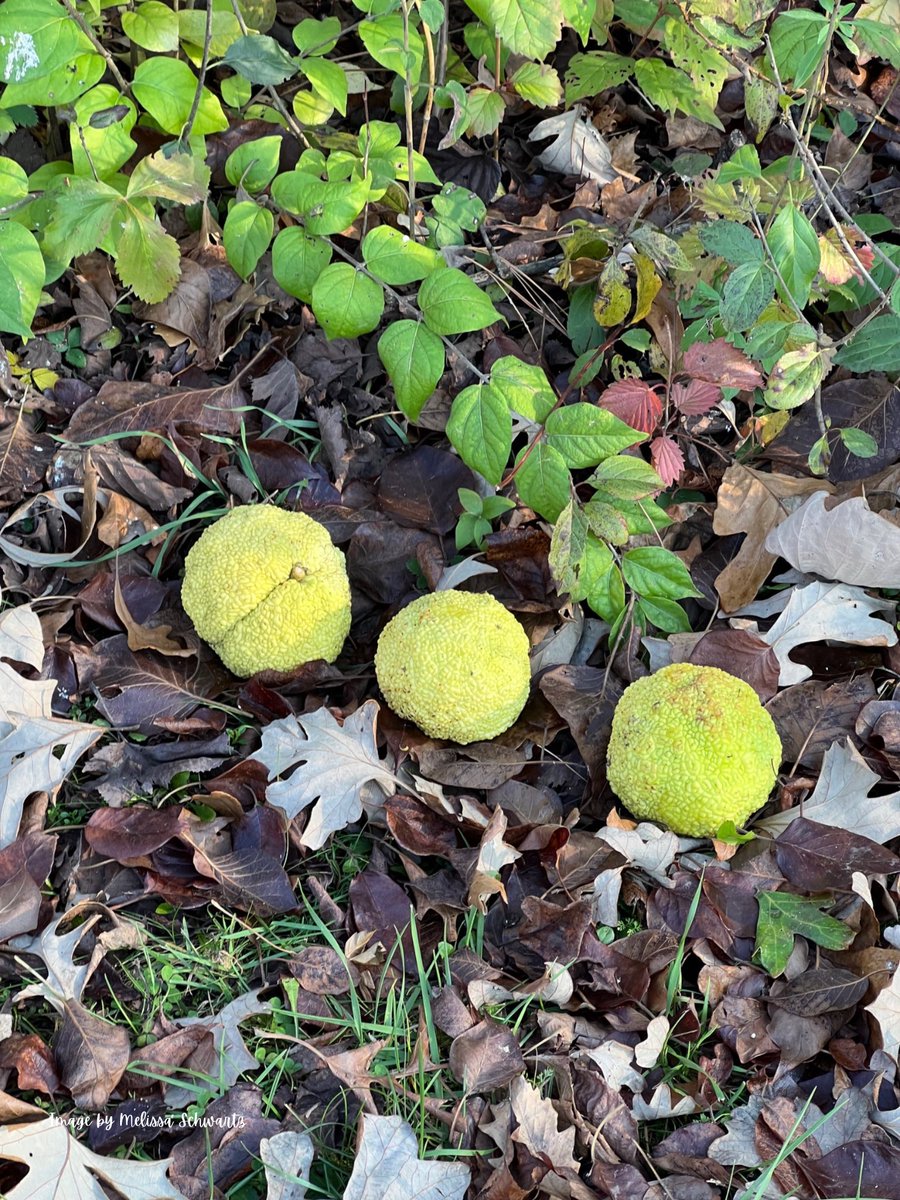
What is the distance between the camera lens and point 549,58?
11.7 ft

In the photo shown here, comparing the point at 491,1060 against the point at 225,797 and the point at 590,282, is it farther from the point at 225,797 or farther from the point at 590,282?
the point at 590,282

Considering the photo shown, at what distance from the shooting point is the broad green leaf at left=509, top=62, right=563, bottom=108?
3188 mm

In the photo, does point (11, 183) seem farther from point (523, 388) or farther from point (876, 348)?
point (876, 348)

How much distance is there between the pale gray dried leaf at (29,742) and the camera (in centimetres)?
254

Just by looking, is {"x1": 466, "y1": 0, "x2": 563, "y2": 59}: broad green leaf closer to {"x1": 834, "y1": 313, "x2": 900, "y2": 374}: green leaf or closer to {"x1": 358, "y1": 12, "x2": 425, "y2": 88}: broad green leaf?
{"x1": 358, "y1": 12, "x2": 425, "y2": 88}: broad green leaf

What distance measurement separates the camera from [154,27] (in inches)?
115

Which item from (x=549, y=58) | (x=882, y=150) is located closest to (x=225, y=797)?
(x=549, y=58)

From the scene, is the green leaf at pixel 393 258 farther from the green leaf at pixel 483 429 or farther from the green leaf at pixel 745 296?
the green leaf at pixel 745 296

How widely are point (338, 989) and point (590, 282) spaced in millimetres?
2117

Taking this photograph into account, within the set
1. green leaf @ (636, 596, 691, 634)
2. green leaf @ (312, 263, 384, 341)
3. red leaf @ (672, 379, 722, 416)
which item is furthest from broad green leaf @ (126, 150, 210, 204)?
green leaf @ (636, 596, 691, 634)

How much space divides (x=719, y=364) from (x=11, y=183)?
1.94m

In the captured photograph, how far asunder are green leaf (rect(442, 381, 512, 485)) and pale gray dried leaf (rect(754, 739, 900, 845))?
1097 mm

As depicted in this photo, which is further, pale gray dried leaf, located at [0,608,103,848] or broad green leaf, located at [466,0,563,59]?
broad green leaf, located at [466,0,563,59]

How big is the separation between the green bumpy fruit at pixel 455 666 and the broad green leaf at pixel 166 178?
1294mm
